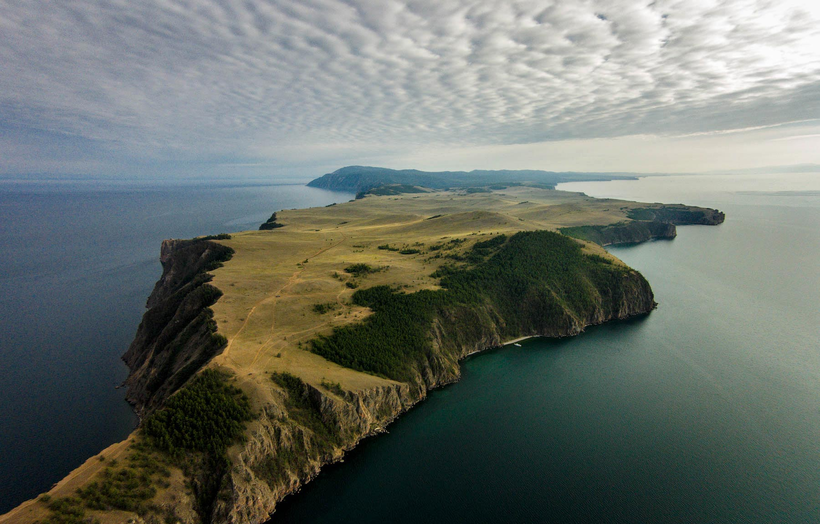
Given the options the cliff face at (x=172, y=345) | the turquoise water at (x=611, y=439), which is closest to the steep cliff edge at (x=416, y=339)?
the turquoise water at (x=611, y=439)

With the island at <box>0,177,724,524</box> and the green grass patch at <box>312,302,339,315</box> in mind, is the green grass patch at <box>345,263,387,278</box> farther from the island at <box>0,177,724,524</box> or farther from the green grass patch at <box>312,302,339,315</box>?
the green grass patch at <box>312,302,339,315</box>

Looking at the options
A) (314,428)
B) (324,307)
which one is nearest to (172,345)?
(324,307)

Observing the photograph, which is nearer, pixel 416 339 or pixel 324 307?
pixel 416 339

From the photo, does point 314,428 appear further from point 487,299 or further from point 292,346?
point 487,299

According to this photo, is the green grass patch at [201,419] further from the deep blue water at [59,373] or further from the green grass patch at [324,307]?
the green grass patch at [324,307]

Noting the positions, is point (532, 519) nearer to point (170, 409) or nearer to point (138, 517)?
point (138, 517)

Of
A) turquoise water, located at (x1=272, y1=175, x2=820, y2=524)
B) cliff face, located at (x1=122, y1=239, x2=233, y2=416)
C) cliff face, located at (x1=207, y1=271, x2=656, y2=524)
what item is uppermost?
cliff face, located at (x1=122, y1=239, x2=233, y2=416)

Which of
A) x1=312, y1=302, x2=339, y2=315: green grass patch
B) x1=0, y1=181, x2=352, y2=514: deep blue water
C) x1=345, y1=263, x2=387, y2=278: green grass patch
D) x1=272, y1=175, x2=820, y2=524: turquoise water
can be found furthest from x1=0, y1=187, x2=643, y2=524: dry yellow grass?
x1=0, y1=181, x2=352, y2=514: deep blue water
